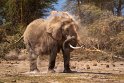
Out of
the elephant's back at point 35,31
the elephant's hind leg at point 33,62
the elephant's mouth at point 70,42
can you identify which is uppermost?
the elephant's back at point 35,31

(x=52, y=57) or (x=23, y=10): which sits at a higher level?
(x=23, y=10)

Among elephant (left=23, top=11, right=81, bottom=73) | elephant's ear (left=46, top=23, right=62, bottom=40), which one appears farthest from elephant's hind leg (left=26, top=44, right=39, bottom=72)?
elephant's ear (left=46, top=23, right=62, bottom=40)

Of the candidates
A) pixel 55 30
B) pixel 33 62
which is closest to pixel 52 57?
pixel 55 30

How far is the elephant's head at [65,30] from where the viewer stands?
1474 centimetres

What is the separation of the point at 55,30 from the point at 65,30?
34 cm

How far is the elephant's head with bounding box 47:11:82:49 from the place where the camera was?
14742mm

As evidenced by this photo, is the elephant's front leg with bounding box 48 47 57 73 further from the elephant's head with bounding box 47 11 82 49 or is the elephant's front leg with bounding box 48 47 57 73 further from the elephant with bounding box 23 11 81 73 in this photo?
the elephant's head with bounding box 47 11 82 49

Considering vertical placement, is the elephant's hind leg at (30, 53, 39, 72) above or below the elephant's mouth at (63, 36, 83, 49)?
below

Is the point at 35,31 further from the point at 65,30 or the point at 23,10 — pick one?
the point at 23,10

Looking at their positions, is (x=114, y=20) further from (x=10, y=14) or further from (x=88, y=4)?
(x=10, y=14)

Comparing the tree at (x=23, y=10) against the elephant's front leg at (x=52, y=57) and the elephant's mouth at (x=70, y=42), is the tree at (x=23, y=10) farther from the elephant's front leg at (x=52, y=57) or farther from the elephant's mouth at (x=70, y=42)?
the elephant's mouth at (x=70, y=42)

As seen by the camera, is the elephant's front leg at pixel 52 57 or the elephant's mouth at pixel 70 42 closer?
the elephant's mouth at pixel 70 42

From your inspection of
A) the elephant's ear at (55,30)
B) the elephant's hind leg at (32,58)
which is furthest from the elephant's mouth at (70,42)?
the elephant's hind leg at (32,58)

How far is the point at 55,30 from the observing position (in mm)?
14930
